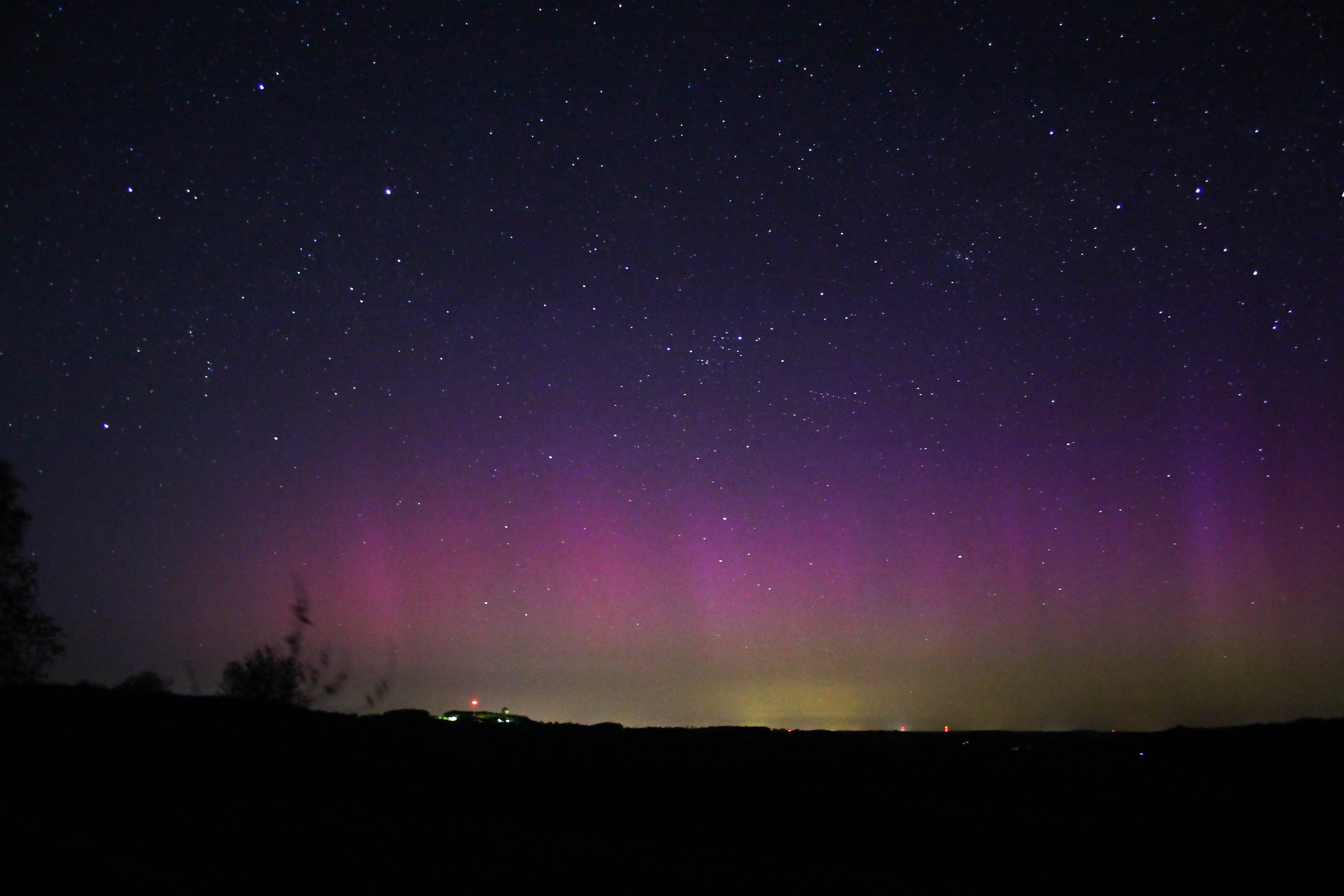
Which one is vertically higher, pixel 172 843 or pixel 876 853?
pixel 172 843

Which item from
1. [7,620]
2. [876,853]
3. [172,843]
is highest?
[7,620]

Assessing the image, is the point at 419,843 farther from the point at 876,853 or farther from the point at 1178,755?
the point at 1178,755

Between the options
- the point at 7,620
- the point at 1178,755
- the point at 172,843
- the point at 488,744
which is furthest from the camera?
the point at 7,620

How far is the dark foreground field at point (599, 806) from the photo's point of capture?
8.27 m

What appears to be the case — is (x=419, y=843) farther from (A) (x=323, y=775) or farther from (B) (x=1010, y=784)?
(B) (x=1010, y=784)

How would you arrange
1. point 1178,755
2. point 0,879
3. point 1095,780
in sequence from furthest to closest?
point 1178,755, point 1095,780, point 0,879

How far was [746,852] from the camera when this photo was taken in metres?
10.3

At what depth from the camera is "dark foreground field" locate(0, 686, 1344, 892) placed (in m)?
8.27

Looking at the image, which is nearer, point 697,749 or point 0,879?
point 0,879

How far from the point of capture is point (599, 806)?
39.3 feet

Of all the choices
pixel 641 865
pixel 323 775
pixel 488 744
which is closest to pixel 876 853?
pixel 641 865

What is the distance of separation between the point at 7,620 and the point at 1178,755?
28.2 meters

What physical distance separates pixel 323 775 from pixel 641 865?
5.50 m

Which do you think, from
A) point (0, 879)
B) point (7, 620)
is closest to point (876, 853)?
point (0, 879)
